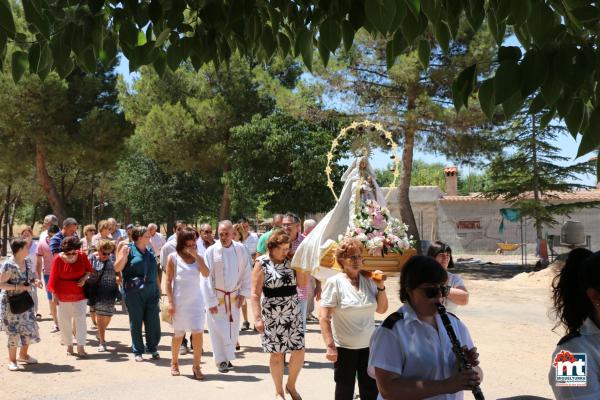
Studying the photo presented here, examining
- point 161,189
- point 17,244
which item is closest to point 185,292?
point 17,244

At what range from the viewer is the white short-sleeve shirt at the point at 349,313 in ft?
18.2

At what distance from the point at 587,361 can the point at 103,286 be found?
8.37m

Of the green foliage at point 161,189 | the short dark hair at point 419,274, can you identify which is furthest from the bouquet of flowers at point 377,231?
the green foliage at point 161,189

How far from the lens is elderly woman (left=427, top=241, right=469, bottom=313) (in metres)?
Result: 5.55

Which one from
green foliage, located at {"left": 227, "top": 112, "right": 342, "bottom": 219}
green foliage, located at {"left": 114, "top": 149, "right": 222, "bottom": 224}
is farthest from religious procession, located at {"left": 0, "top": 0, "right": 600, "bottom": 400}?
green foliage, located at {"left": 114, "top": 149, "right": 222, "bottom": 224}

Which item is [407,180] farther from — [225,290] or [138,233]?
[225,290]

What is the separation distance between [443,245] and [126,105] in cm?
2905

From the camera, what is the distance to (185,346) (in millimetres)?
9773

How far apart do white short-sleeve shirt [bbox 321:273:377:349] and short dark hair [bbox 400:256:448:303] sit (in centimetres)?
235

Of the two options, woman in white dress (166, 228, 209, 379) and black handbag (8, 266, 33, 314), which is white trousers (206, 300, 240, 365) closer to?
woman in white dress (166, 228, 209, 379)

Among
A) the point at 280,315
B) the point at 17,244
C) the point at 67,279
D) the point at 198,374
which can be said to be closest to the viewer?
the point at 280,315

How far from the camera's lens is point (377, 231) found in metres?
11.8

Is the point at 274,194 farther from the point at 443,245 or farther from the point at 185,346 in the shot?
the point at 443,245

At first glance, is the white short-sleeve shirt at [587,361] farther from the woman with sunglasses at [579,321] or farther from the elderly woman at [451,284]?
the elderly woman at [451,284]
